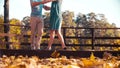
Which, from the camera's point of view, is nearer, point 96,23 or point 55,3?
point 55,3

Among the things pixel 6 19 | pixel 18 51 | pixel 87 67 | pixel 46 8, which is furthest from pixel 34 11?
pixel 6 19

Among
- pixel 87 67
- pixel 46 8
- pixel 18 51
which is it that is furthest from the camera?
pixel 46 8

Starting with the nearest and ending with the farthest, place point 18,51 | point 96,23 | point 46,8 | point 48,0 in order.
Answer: point 18,51 < point 48,0 < point 46,8 < point 96,23

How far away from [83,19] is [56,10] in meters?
65.1

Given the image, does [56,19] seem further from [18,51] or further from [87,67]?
[87,67]

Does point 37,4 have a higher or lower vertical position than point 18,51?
higher

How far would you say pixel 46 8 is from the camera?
17.8 feet

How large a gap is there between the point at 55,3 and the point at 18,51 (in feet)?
3.00

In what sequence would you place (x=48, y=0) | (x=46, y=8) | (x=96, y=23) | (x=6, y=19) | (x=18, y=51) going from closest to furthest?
(x=18, y=51), (x=48, y=0), (x=46, y=8), (x=6, y=19), (x=96, y=23)

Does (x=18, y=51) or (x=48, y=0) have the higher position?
(x=48, y=0)

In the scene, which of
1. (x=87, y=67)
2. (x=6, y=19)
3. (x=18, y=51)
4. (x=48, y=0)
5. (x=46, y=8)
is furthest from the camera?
(x=6, y=19)

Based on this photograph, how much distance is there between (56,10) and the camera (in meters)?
5.17

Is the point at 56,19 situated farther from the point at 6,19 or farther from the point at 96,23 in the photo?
the point at 96,23

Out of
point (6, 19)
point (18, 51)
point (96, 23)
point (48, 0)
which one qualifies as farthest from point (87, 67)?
point (96, 23)
